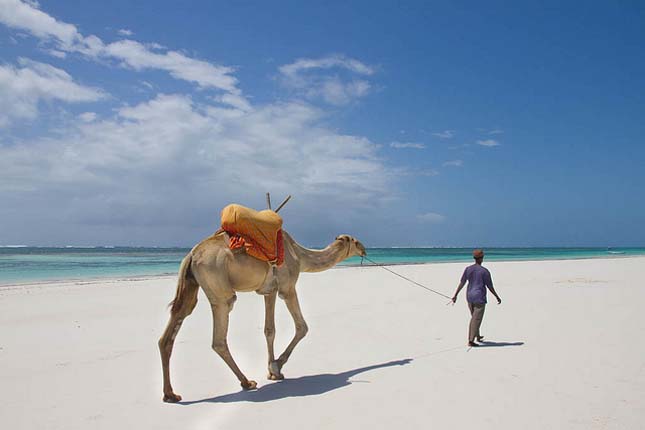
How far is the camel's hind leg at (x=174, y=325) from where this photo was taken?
5895mm

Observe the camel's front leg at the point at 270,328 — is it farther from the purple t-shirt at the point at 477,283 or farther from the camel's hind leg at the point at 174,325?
the purple t-shirt at the point at 477,283

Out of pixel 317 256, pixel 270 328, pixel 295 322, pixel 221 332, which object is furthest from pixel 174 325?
pixel 317 256

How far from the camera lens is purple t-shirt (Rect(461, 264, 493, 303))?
890 centimetres

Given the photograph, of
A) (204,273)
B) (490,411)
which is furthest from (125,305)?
(490,411)

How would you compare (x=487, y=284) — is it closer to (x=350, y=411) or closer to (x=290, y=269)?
(x=290, y=269)

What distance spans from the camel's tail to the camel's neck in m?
1.63

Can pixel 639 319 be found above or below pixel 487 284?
below

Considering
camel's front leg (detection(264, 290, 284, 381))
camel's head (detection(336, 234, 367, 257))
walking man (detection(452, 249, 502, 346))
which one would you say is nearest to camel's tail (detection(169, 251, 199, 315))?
camel's front leg (detection(264, 290, 284, 381))

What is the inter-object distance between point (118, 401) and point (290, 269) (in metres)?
2.77

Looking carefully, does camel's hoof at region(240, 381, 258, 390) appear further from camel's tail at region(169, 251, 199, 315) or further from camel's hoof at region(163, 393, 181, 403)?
camel's tail at region(169, 251, 199, 315)

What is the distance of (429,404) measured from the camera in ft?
18.1

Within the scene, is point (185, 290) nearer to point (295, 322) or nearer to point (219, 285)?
point (219, 285)

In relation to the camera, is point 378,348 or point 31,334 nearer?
point 378,348

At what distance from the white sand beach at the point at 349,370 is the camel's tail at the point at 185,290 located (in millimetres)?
1132
